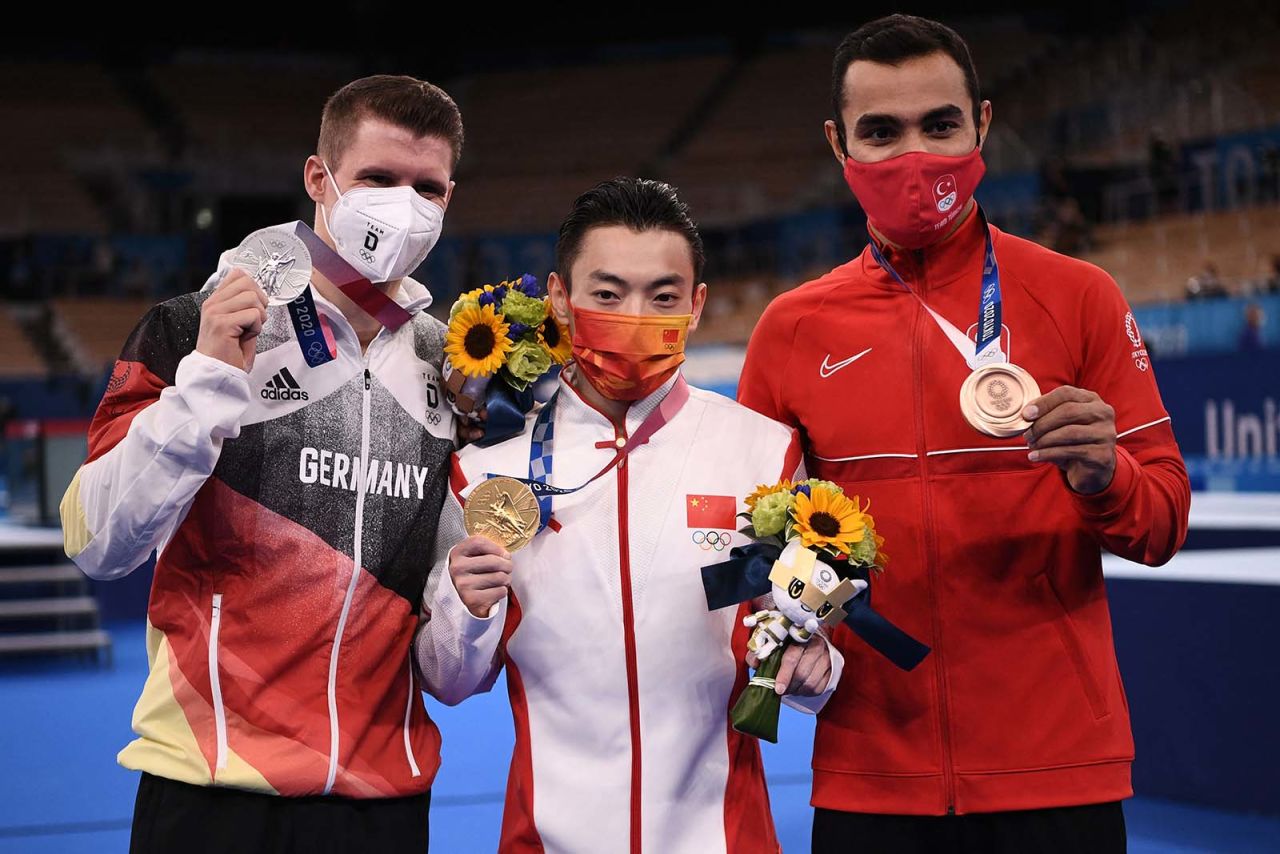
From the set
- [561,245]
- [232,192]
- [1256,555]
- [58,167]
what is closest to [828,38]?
[232,192]

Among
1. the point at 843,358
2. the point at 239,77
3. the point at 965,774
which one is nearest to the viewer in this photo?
the point at 965,774

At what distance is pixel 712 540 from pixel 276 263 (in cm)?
108

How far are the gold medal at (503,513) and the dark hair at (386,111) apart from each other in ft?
2.84

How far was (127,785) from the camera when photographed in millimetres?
6672

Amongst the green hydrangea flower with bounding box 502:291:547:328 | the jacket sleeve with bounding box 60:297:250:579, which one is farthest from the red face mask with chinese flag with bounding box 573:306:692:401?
the jacket sleeve with bounding box 60:297:250:579

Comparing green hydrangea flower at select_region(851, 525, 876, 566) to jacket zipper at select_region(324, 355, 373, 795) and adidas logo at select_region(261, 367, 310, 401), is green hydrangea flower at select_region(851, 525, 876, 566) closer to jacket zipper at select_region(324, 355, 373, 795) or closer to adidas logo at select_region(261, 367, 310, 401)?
jacket zipper at select_region(324, 355, 373, 795)

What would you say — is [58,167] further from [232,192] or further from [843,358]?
[843,358]

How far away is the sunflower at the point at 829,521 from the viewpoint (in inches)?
95.6

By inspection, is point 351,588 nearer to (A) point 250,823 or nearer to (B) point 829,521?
(A) point 250,823

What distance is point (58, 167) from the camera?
28547 millimetres

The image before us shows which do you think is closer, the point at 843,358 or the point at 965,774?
the point at 965,774

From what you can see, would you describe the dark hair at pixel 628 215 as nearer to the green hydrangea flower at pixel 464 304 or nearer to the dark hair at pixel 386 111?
the green hydrangea flower at pixel 464 304

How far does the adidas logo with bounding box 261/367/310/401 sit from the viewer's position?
8.82 feet

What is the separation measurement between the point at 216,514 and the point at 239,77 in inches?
1260
